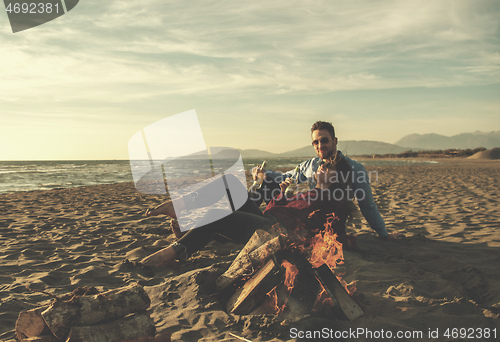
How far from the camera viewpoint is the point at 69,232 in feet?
18.5

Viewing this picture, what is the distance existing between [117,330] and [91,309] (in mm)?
232

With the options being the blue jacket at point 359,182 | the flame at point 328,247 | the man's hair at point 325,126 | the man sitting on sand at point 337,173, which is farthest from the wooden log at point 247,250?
the man's hair at point 325,126

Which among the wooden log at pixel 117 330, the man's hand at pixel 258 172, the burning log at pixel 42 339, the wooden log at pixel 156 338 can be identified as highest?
the man's hand at pixel 258 172

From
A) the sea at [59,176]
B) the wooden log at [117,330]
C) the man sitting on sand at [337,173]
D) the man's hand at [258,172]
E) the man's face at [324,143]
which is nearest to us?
the wooden log at [117,330]

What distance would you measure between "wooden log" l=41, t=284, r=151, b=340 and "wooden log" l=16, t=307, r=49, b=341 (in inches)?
5.1

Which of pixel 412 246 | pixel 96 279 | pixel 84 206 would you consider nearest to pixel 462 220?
pixel 412 246

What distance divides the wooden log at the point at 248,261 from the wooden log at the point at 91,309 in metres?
0.74

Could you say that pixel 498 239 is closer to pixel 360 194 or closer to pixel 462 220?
pixel 462 220

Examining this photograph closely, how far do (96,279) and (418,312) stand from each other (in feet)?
10.9

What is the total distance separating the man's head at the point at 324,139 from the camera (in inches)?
141

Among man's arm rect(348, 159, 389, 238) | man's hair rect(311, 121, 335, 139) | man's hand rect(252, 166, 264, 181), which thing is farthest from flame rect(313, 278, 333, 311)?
man's hand rect(252, 166, 264, 181)

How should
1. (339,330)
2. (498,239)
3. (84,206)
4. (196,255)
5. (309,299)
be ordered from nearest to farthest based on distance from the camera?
(339,330) → (309,299) → (196,255) → (498,239) → (84,206)

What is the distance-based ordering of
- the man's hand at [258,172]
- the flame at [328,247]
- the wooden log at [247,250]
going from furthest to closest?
the man's hand at [258,172] < the flame at [328,247] < the wooden log at [247,250]

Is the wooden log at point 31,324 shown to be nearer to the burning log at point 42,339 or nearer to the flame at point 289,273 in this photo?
the burning log at point 42,339
